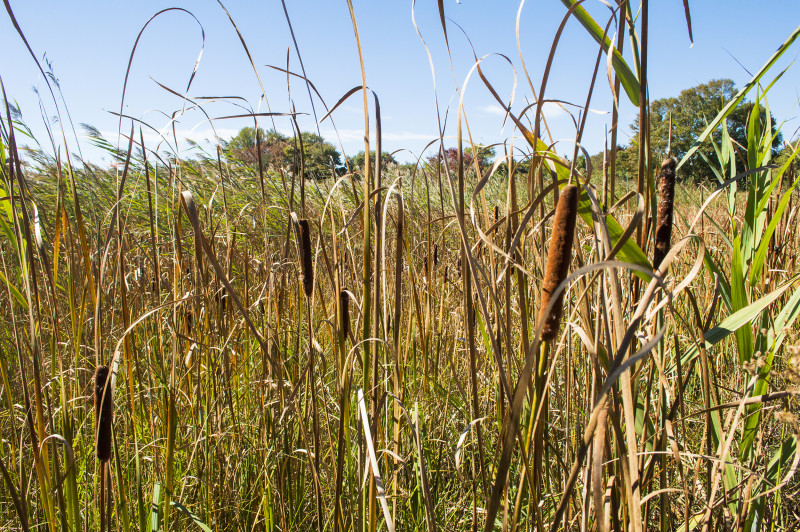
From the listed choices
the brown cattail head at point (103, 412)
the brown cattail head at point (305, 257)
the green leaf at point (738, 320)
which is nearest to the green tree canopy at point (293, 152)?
the brown cattail head at point (305, 257)

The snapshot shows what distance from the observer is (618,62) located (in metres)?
0.68

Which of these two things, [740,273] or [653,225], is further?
[740,273]

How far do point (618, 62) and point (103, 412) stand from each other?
91 cm

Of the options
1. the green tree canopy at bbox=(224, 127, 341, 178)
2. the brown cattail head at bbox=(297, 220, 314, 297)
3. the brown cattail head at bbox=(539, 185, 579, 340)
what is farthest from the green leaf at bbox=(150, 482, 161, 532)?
the brown cattail head at bbox=(539, 185, 579, 340)

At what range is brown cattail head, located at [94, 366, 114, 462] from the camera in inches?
27.1

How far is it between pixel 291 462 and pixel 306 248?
71cm

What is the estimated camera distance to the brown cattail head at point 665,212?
2.09ft

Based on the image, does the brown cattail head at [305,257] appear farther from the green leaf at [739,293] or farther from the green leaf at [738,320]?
the green leaf at [739,293]

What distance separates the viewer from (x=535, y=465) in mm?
763

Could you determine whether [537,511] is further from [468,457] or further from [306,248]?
[468,457]

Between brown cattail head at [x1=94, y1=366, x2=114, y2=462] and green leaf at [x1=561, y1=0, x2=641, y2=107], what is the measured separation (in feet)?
2.86

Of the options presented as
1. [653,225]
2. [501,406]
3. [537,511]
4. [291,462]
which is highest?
[653,225]

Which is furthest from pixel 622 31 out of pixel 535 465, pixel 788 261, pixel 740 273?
pixel 788 261

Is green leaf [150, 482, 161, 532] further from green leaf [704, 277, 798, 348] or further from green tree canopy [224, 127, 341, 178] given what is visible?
green leaf [704, 277, 798, 348]
